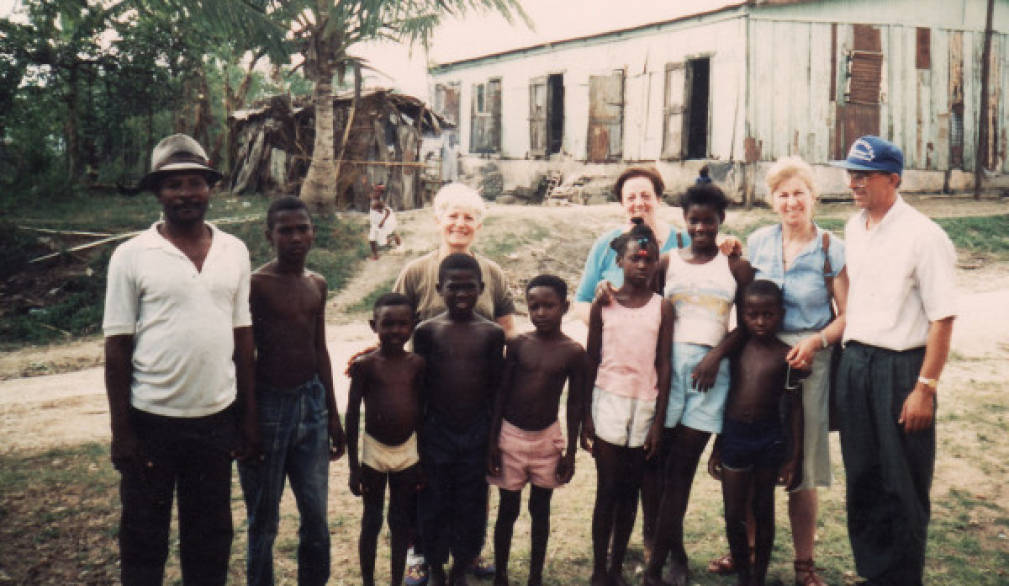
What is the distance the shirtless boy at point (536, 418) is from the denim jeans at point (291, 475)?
70 cm

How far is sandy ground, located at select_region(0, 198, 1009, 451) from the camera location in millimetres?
5930

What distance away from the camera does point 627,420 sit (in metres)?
3.14

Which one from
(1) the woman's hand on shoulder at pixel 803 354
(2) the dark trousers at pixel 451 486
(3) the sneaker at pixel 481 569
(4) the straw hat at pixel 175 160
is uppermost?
(4) the straw hat at pixel 175 160

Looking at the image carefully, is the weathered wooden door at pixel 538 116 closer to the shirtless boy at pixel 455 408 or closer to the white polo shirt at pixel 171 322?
the shirtless boy at pixel 455 408

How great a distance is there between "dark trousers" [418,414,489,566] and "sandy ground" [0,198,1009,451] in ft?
11.0

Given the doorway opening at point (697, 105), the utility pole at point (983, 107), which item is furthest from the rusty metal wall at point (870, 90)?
the doorway opening at point (697, 105)

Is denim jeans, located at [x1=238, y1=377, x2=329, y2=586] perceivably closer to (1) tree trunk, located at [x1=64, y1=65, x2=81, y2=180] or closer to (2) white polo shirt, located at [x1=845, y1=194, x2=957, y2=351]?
(2) white polo shirt, located at [x1=845, y1=194, x2=957, y2=351]

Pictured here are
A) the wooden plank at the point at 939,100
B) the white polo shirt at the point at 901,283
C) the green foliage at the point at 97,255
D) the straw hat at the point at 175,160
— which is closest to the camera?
the straw hat at the point at 175,160

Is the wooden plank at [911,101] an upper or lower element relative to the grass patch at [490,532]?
upper

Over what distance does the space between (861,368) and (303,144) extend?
15.3m

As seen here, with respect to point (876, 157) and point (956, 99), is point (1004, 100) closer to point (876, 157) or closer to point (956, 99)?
point (956, 99)

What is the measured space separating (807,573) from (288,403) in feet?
7.70

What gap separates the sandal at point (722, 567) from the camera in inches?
138

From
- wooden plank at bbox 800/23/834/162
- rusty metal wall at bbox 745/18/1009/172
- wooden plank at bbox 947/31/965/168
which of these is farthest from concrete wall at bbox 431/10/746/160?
wooden plank at bbox 947/31/965/168
